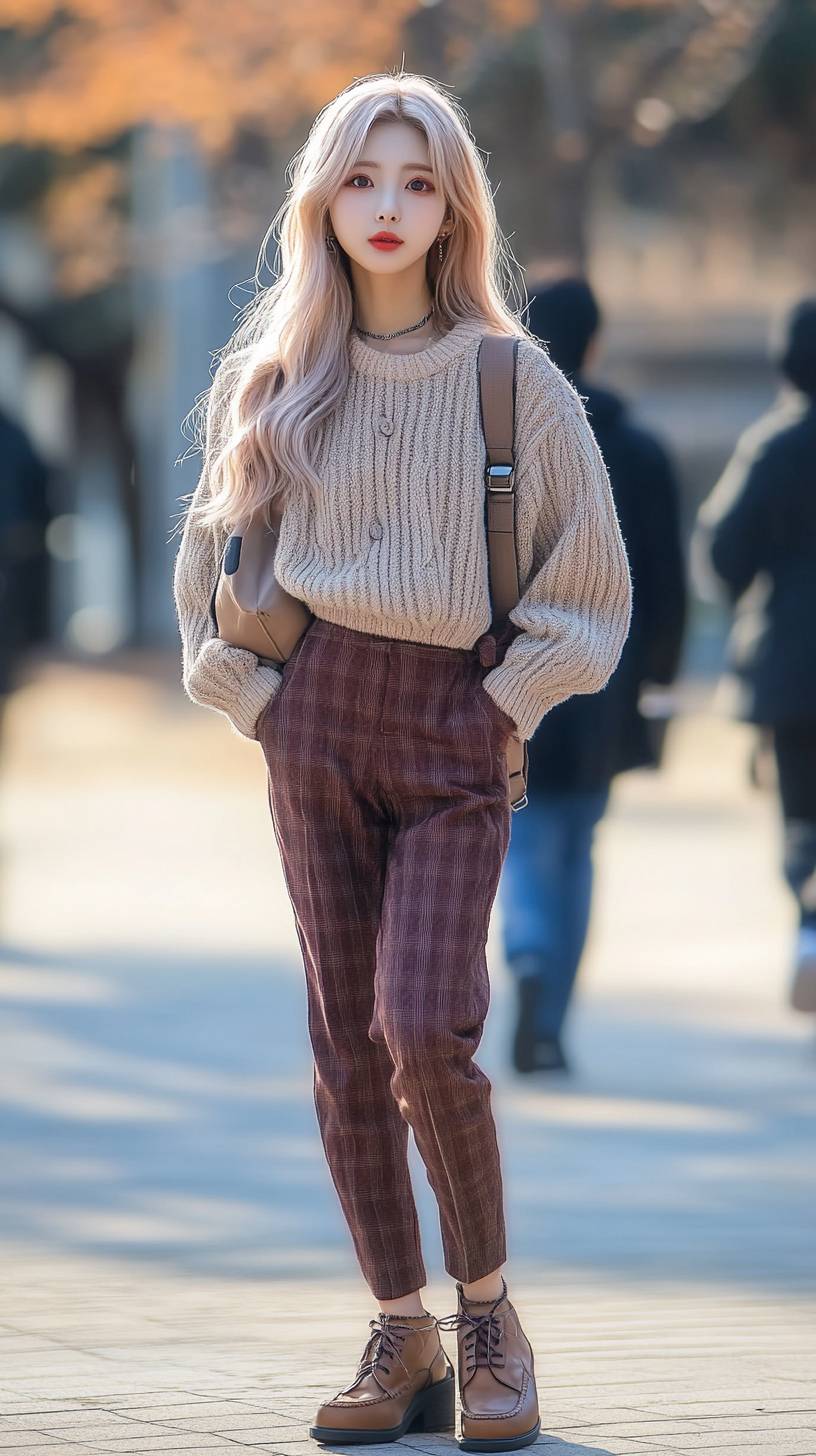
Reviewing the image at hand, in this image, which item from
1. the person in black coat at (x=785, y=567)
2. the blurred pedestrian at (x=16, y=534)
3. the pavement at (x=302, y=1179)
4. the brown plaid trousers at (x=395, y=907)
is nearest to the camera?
the brown plaid trousers at (x=395, y=907)

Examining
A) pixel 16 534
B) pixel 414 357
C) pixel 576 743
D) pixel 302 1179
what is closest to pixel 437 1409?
pixel 414 357

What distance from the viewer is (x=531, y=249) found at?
64.1 ft

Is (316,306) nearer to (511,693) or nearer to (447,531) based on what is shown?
(447,531)

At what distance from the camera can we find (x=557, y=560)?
148 inches

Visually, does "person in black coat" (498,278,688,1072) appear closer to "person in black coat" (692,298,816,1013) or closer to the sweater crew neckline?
"person in black coat" (692,298,816,1013)

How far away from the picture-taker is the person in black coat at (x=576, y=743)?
274 inches

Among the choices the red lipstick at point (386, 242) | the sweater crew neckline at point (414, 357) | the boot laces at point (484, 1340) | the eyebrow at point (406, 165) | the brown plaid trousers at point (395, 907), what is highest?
the eyebrow at point (406, 165)

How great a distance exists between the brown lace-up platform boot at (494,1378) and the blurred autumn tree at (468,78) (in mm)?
13417

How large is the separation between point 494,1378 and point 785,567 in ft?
14.2

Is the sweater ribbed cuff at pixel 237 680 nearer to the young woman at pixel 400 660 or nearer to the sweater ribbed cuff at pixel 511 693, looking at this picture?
the young woman at pixel 400 660

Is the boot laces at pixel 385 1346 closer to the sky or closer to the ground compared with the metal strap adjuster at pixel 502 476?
closer to the ground

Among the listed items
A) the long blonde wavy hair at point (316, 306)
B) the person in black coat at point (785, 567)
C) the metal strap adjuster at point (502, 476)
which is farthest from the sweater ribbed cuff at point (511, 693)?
the person in black coat at point (785, 567)

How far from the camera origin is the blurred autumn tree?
54.9 feet

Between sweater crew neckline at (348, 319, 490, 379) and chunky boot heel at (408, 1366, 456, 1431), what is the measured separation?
1.48 metres
